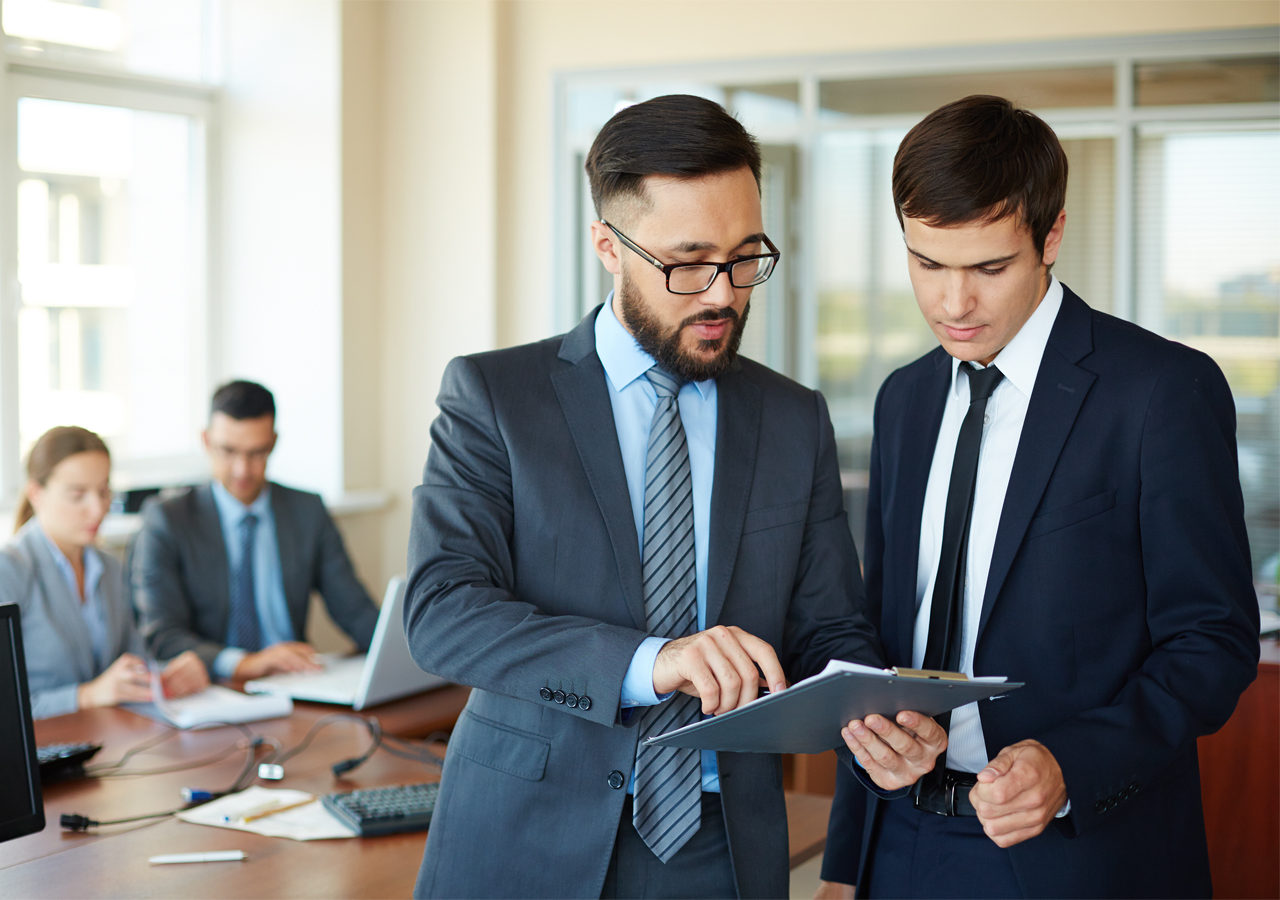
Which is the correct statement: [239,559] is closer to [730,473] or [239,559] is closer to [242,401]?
[242,401]

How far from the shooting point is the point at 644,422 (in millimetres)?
1609

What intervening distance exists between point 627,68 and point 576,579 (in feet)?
14.8

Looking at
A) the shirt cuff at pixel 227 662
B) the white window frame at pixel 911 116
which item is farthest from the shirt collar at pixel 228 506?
the white window frame at pixel 911 116

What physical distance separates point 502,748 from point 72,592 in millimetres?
2249

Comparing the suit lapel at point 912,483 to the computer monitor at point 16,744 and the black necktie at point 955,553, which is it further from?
the computer monitor at point 16,744

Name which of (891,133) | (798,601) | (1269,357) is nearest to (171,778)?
(798,601)

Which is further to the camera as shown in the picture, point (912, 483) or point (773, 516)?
point (912, 483)

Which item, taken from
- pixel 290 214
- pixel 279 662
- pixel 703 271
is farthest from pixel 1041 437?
pixel 290 214

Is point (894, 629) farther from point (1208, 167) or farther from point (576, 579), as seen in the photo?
point (1208, 167)

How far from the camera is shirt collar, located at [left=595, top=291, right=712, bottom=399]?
5.27ft

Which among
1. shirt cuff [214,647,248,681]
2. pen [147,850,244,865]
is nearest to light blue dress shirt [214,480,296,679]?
shirt cuff [214,647,248,681]

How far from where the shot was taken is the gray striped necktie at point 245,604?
3.95 m

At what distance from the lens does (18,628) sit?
5.90 feet

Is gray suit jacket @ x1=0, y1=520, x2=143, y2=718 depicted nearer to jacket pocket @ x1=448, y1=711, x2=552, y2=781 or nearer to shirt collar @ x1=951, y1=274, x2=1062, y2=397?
jacket pocket @ x1=448, y1=711, x2=552, y2=781
